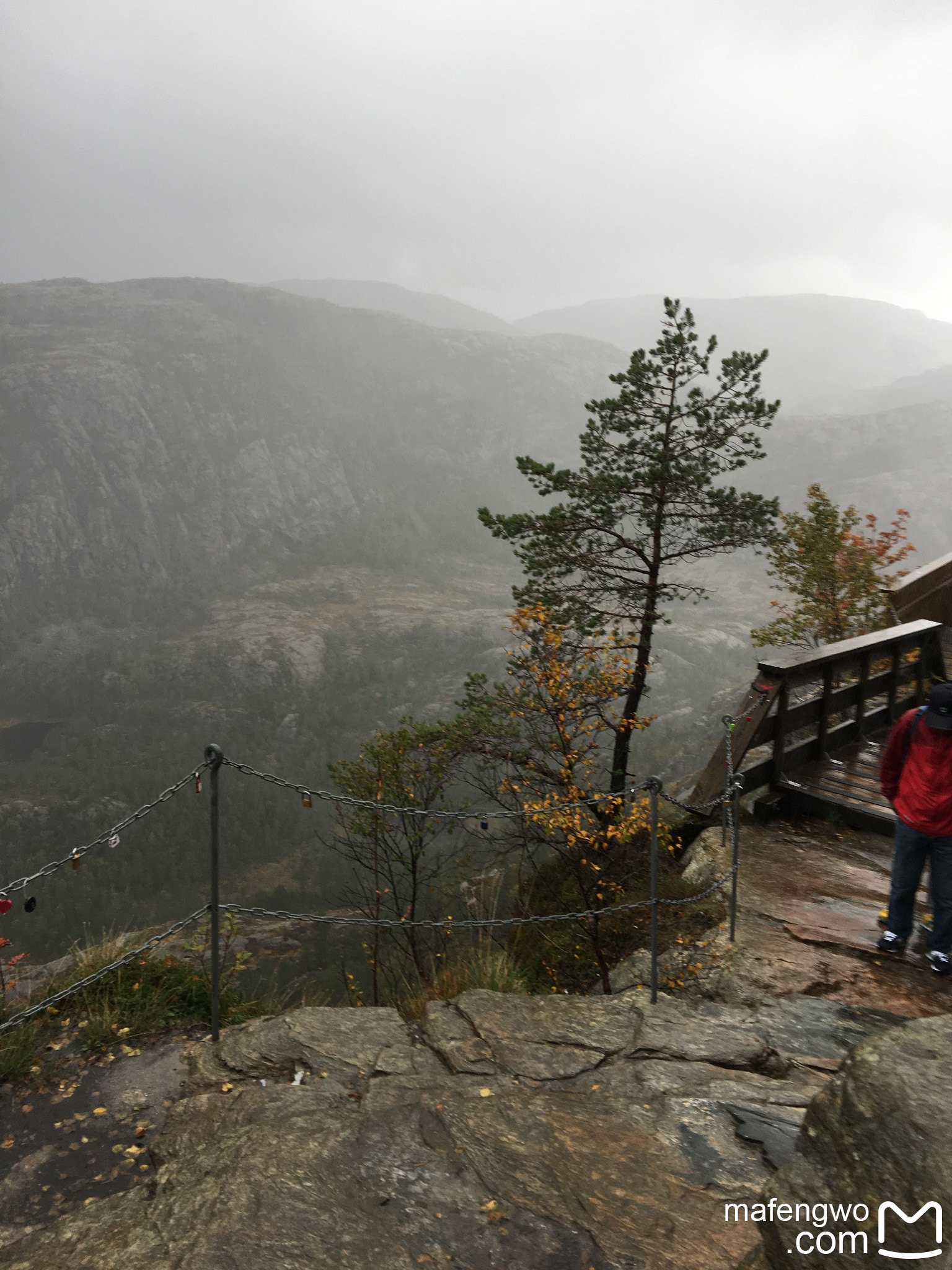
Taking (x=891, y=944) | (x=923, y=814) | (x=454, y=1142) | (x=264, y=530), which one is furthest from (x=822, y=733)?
(x=264, y=530)

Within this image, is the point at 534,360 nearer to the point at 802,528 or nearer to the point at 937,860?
the point at 802,528

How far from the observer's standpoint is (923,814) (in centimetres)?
462

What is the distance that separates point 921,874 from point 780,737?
2400mm

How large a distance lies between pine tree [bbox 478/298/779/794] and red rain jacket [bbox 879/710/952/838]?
7090mm

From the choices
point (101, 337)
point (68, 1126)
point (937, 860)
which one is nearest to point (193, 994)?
point (68, 1126)

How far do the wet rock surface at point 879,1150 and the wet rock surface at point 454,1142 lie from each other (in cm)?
85

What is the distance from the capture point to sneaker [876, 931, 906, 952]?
5059 mm

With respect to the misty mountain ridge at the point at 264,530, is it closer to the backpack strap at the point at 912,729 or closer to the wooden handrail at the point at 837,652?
the wooden handrail at the point at 837,652

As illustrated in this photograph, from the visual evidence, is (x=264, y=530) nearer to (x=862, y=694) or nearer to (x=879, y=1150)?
(x=862, y=694)

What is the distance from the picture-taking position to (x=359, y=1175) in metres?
2.91

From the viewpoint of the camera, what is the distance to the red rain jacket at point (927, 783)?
4.53 meters

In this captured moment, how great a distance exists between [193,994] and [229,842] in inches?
2360

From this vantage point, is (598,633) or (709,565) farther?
(709,565)

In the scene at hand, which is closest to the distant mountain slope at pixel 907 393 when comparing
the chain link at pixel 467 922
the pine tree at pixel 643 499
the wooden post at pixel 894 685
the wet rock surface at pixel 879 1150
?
the pine tree at pixel 643 499
